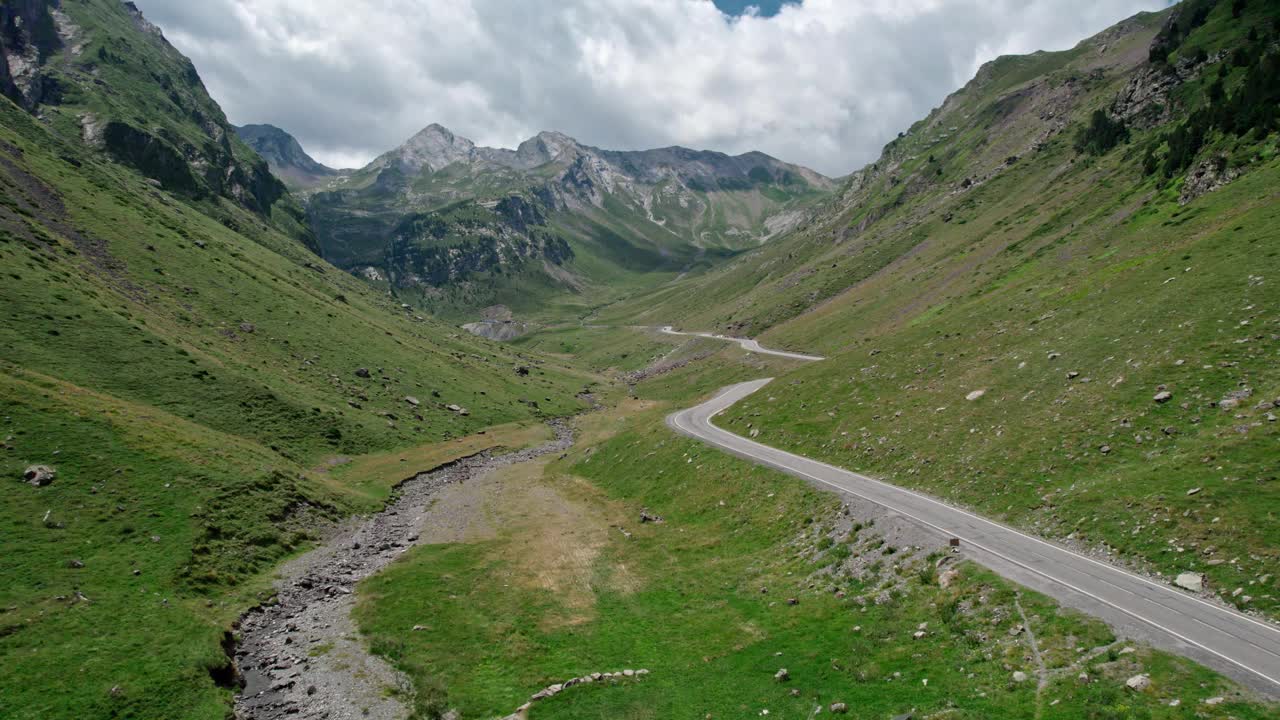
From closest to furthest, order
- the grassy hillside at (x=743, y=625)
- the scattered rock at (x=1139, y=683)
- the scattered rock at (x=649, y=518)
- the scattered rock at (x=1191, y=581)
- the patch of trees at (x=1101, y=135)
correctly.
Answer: the scattered rock at (x=1139, y=683) → the grassy hillside at (x=743, y=625) → the scattered rock at (x=1191, y=581) → the scattered rock at (x=649, y=518) → the patch of trees at (x=1101, y=135)

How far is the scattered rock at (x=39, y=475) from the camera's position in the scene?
38.9 metres

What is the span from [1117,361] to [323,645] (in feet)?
178

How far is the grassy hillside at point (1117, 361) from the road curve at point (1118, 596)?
1.33m

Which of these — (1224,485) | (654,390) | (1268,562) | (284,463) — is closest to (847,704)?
(1268,562)

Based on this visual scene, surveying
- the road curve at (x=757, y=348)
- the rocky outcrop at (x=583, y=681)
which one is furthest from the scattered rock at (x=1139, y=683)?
the road curve at (x=757, y=348)

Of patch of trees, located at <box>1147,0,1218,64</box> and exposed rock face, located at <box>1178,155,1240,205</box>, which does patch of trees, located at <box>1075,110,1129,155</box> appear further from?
exposed rock face, located at <box>1178,155,1240,205</box>

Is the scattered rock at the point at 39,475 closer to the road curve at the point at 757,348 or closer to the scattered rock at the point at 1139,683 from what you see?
the scattered rock at the point at 1139,683

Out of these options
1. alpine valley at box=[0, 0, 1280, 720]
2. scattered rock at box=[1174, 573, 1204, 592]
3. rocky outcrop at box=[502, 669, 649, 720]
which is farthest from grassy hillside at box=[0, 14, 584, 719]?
scattered rock at box=[1174, 573, 1204, 592]

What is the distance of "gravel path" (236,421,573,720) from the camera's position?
2534cm

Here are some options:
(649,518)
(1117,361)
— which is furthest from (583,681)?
(1117,361)

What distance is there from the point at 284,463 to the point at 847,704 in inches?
2468

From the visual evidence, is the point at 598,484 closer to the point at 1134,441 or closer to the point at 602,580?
the point at 602,580

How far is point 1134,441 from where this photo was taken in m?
30.6

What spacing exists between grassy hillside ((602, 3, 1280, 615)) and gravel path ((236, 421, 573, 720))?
1372 inches
